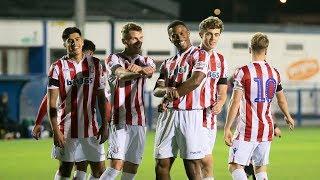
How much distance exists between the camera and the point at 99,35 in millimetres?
30891

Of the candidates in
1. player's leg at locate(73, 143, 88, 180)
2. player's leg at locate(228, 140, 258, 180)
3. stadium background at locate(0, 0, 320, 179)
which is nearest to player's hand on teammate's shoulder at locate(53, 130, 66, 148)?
player's leg at locate(73, 143, 88, 180)

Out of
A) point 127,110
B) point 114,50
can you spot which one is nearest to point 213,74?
point 127,110

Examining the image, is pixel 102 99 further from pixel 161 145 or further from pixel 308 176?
pixel 308 176

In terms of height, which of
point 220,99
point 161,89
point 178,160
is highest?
point 161,89

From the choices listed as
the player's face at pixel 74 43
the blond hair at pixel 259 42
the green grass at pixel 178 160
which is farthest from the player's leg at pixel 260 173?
the green grass at pixel 178 160

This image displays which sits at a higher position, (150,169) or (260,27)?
(260,27)

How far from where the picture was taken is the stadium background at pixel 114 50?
18359mm

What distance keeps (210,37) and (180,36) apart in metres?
1.64

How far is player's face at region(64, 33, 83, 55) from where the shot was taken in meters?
9.60

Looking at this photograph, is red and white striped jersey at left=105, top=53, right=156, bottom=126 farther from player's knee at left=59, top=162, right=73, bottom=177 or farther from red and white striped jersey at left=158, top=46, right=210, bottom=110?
player's knee at left=59, top=162, right=73, bottom=177

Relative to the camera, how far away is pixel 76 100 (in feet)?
32.0

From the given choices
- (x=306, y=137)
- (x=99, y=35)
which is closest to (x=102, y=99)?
(x=306, y=137)

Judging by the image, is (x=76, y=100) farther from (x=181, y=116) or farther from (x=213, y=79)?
(x=213, y=79)

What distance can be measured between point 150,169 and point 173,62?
5.76 m
